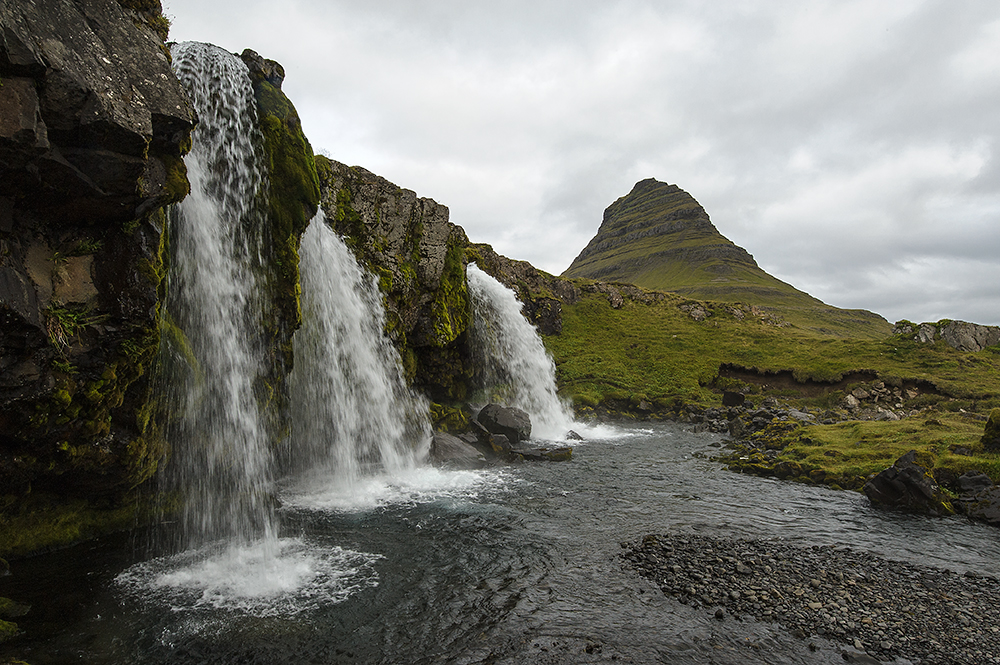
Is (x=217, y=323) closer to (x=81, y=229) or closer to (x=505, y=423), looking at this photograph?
(x=81, y=229)

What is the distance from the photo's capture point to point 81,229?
1108cm

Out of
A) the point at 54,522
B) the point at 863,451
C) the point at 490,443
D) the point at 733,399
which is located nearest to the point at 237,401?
the point at 54,522

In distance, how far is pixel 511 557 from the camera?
45.2 ft

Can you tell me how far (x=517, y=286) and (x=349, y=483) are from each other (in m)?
54.3

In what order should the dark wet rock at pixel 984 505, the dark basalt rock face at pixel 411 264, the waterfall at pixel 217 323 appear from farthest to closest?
the dark basalt rock face at pixel 411 264, the dark wet rock at pixel 984 505, the waterfall at pixel 217 323

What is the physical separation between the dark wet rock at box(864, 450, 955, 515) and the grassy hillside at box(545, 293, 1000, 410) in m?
31.9

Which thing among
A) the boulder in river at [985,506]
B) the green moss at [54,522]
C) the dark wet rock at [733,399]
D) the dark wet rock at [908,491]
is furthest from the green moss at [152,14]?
the dark wet rock at [733,399]

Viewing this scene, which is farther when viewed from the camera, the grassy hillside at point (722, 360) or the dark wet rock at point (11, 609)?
the grassy hillside at point (722, 360)

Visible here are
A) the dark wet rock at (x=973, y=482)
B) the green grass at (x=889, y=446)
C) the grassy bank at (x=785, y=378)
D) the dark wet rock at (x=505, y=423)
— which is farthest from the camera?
the dark wet rock at (x=505, y=423)

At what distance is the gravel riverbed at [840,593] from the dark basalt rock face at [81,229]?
14877 mm

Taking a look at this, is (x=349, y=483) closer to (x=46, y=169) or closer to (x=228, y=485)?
(x=228, y=485)

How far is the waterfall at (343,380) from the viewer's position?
22.8 m

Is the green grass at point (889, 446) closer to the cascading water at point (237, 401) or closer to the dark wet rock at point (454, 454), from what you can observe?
the dark wet rock at point (454, 454)

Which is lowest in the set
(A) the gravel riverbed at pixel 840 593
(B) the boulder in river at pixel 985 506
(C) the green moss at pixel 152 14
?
(A) the gravel riverbed at pixel 840 593
